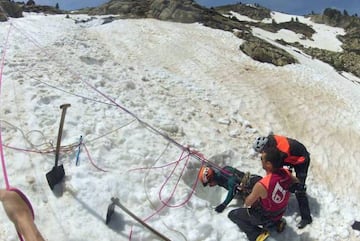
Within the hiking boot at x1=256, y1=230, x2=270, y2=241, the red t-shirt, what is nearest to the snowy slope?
the hiking boot at x1=256, y1=230, x2=270, y2=241

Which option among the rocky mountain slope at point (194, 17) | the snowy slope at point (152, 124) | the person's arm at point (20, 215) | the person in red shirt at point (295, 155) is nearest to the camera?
the person's arm at point (20, 215)

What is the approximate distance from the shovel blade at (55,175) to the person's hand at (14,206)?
12.1 feet

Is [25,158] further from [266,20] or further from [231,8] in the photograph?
[231,8]

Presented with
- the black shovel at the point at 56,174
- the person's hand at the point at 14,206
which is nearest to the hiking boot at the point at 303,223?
the black shovel at the point at 56,174

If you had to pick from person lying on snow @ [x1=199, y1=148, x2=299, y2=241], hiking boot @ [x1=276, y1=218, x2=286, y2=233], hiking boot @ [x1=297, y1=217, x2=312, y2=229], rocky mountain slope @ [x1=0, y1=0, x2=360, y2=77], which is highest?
person lying on snow @ [x1=199, y1=148, x2=299, y2=241]

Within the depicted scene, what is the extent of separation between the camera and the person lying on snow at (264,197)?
7969 millimetres

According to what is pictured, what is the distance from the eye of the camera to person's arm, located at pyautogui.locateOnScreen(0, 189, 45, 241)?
3.87 metres

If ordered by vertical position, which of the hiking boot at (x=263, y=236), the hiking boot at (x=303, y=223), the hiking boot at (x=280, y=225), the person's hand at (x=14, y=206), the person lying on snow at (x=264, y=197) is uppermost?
the person's hand at (x=14, y=206)

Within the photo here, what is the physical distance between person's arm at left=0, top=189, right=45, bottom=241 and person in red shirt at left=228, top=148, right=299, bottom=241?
4679mm

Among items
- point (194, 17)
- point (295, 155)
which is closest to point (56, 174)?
point (295, 155)

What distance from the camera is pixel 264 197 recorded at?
797 cm

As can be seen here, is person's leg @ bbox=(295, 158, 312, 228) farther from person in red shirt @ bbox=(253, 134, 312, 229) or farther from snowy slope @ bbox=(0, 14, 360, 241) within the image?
snowy slope @ bbox=(0, 14, 360, 241)

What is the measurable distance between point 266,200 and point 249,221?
0.64 m

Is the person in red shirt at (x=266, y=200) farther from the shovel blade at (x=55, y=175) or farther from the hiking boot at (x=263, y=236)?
the shovel blade at (x=55, y=175)
